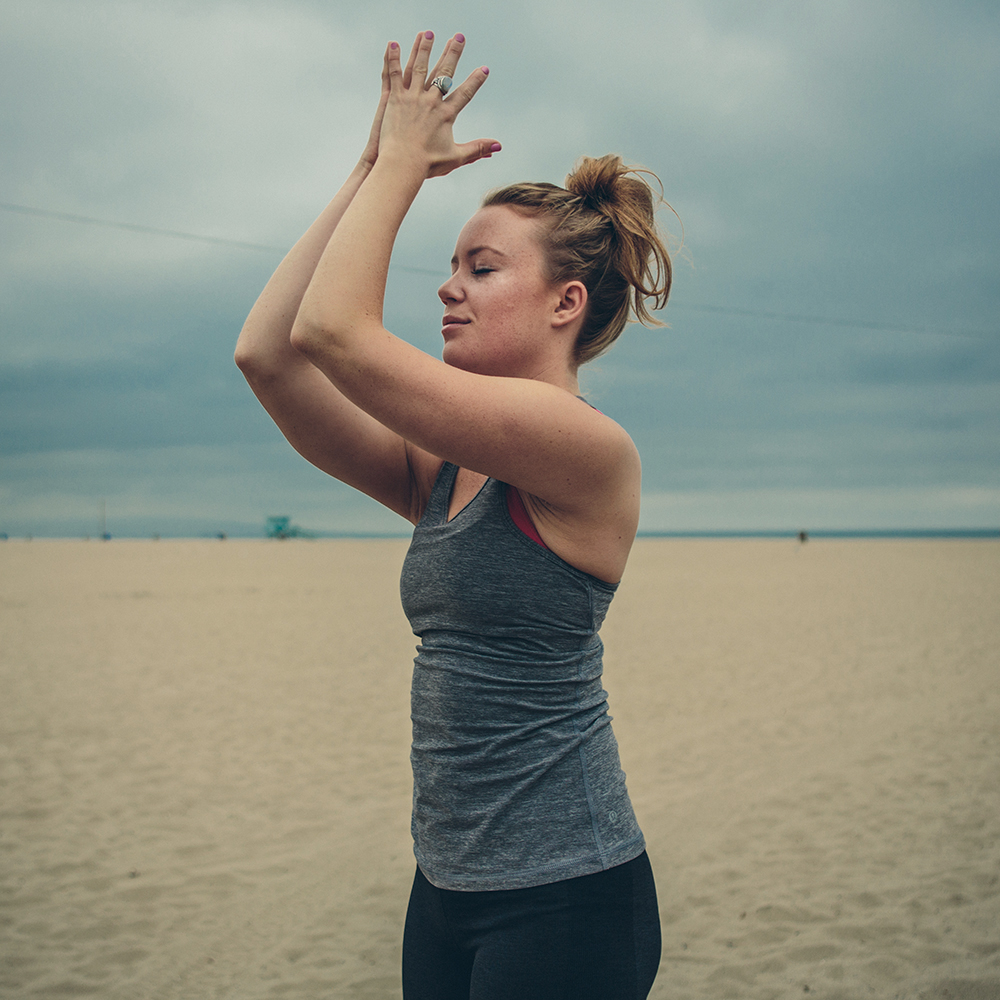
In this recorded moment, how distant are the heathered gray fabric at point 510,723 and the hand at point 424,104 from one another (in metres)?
0.53

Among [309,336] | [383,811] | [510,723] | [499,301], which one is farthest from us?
[383,811]

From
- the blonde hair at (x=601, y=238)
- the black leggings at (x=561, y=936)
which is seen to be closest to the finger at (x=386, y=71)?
the blonde hair at (x=601, y=238)

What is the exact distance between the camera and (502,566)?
1.28 meters

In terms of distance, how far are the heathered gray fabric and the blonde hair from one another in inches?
16.0

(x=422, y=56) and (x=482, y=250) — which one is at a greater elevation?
(x=422, y=56)

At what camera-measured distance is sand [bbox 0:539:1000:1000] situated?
4.45m

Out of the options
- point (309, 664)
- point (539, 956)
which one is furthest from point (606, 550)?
point (309, 664)

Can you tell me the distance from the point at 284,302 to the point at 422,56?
1.58 feet

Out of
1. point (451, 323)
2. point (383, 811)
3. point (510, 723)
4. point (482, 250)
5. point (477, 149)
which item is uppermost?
point (477, 149)

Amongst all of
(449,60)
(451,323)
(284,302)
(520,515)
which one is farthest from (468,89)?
(520,515)

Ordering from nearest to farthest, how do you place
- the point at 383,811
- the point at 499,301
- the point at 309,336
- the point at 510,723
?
the point at 309,336
the point at 510,723
the point at 499,301
the point at 383,811

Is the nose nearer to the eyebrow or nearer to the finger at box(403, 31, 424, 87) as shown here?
the eyebrow

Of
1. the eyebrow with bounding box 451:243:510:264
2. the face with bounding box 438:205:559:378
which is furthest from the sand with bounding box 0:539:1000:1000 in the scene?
the eyebrow with bounding box 451:243:510:264

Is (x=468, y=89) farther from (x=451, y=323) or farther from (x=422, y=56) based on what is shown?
(x=451, y=323)
